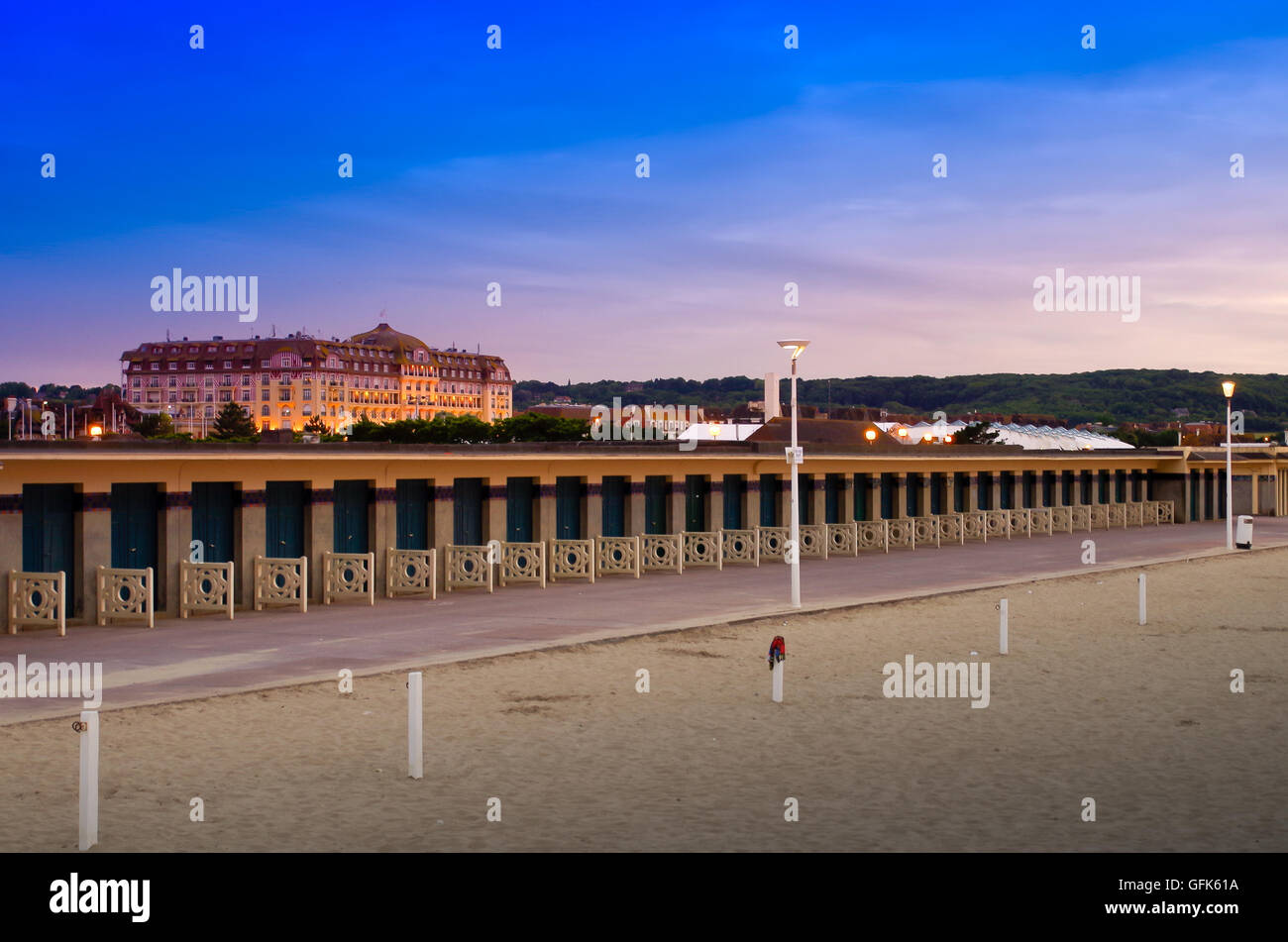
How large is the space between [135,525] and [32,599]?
2.62 m

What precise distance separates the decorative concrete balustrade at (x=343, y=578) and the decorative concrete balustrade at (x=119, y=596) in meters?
3.77

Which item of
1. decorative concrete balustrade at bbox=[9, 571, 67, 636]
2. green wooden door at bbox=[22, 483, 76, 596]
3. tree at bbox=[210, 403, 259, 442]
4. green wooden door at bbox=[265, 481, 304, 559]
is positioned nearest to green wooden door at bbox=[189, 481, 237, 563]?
green wooden door at bbox=[265, 481, 304, 559]

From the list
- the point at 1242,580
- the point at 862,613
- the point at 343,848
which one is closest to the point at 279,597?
the point at 862,613

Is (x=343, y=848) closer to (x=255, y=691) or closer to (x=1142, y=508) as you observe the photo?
(x=255, y=691)

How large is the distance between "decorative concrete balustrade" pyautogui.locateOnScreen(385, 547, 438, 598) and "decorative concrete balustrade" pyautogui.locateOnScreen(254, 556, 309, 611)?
2213 mm

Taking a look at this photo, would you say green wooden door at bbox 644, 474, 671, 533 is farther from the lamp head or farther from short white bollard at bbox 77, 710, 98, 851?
short white bollard at bbox 77, 710, 98, 851

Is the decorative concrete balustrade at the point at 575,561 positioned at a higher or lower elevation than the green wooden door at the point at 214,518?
lower

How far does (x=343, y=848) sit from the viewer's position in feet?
28.1

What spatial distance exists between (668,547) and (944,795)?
20273 mm

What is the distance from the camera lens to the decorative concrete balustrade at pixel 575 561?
90.0 feet

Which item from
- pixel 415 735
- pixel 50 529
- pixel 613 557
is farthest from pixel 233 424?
pixel 415 735

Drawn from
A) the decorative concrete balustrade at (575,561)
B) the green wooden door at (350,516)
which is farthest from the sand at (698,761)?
the decorative concrete balustrade at (575,561)

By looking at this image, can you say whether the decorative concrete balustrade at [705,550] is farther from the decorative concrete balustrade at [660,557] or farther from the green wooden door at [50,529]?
the green wooden door at [50,529]

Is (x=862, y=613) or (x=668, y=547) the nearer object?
(x=862, y=613)
